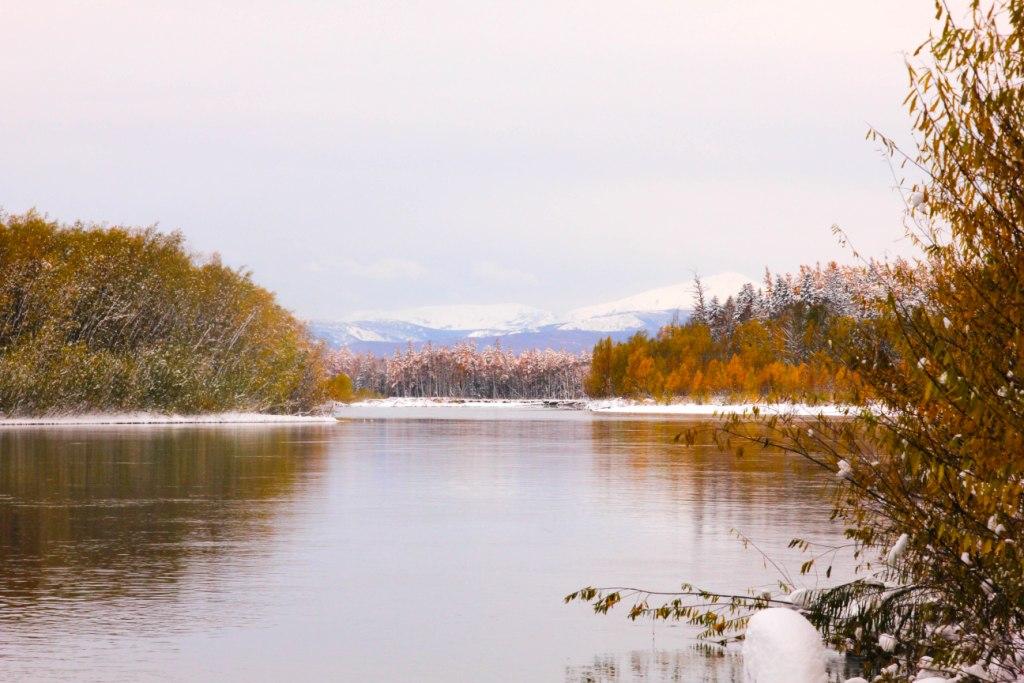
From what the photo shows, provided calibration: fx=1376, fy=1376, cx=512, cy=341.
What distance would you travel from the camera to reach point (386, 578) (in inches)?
726

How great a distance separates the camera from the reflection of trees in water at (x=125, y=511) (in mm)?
17672

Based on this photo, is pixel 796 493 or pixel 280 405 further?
pixel 280 405

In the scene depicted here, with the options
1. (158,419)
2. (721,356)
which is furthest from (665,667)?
(721,356)

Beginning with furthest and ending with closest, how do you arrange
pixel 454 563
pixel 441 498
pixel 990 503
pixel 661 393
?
pixel 661 393 → pixel 441 498 → pixel 454 563 → pixel 990 503

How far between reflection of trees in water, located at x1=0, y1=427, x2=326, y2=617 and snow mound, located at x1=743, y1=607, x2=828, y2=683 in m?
8.68

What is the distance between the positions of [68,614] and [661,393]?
162 metres

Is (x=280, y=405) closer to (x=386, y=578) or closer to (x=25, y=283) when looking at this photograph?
(x=25, y=283)

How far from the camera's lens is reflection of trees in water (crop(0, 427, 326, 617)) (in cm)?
1767

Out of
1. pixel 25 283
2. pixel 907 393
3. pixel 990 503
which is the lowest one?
pixel 990 503

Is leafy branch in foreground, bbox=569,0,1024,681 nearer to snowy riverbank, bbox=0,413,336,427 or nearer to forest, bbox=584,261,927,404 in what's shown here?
snowy riverbank, bbox=0,413,336,427

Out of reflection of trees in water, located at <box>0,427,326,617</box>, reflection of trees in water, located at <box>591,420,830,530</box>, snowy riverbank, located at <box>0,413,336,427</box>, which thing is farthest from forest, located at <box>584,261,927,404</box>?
reflection of trees in water, located at <box>0,427,326,617</box>

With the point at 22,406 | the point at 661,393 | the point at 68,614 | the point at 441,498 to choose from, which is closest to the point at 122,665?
the point at 68,614

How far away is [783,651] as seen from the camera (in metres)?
9.68

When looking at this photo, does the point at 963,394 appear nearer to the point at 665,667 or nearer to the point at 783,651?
the point at 783,651
